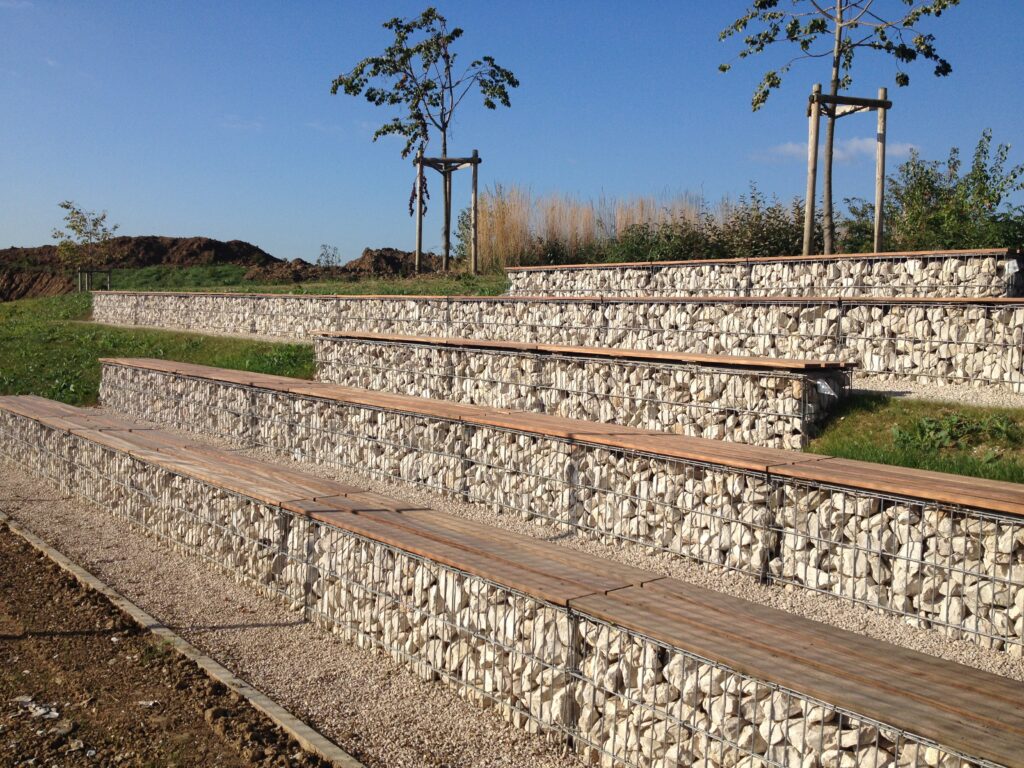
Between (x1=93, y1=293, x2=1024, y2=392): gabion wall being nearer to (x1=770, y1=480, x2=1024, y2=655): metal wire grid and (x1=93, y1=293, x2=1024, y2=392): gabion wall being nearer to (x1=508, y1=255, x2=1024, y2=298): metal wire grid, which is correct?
(x1=508, y1=255, x2=1024, y2=298): metal wire grid

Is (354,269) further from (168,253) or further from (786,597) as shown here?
(786,597)

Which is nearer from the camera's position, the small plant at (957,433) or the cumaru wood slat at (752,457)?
the cumaru wood slat at (752,457)

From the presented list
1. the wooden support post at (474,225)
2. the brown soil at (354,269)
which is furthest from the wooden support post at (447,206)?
the brown soil at (354,269)

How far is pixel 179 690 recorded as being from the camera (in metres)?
3.88

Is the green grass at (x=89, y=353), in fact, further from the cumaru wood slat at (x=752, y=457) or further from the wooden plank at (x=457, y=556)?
the wooden plank at (x=457, y=556)

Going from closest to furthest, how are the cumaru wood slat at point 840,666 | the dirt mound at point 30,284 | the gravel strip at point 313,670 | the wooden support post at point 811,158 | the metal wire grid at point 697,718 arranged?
the cumaru wood slat at point 840,666, the metal wire grid at point 697,718, the gravel strip at point 313,670, the wooden support post at point 811,158, the dirt mound at point 30,284

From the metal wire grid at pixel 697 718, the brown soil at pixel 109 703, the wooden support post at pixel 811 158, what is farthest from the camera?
the wooden support post at pixel 811 158

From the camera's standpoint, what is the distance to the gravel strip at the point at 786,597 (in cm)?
420

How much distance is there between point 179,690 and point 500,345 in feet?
17.4

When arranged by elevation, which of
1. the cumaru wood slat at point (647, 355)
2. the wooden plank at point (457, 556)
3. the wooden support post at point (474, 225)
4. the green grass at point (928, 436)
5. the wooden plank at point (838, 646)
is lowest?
the wooden plank at point (838, 646)

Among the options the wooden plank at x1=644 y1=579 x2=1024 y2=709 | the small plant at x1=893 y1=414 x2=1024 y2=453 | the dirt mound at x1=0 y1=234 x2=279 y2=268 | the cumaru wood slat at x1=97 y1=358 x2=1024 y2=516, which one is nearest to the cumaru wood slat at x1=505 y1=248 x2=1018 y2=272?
the small plant at x1=893 y1=414 x2=1024 y2=453

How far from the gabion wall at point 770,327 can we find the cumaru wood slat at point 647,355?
464 millimetres

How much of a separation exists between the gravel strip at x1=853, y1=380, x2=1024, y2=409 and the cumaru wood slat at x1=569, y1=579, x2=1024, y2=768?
162 inches

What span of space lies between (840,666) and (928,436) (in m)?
3.86
